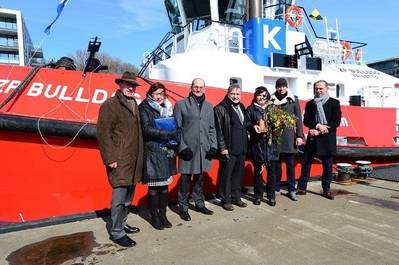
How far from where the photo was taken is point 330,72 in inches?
297

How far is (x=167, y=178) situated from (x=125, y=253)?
813mm

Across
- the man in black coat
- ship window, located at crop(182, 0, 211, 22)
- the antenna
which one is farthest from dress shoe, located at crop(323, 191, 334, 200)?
ship window, located at crop(182, 0, 211, 22)

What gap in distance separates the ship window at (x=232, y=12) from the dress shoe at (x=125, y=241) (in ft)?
18.5

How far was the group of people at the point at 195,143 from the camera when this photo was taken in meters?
3.29

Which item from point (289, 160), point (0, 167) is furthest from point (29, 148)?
point (289, 160)

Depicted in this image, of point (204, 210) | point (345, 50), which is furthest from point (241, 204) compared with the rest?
point (345, 50)

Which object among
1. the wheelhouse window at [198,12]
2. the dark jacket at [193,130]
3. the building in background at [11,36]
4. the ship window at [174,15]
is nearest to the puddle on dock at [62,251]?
the dark jacket at [193,130]

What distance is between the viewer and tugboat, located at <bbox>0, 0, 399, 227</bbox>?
13.1 feet

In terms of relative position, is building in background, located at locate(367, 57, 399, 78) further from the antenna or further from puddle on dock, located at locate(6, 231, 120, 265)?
puddle on dock, located at locate(6, 231, 120, 265)

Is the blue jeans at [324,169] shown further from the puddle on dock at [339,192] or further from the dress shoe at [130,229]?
the dress shoe at [130,229]

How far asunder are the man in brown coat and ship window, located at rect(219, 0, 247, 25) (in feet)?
16.3

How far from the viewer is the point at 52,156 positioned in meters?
4.07

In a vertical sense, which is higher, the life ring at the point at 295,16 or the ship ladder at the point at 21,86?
the life ring at the point at 295,16

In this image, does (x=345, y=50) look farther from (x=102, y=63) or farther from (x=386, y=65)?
(x=386, y=65)
